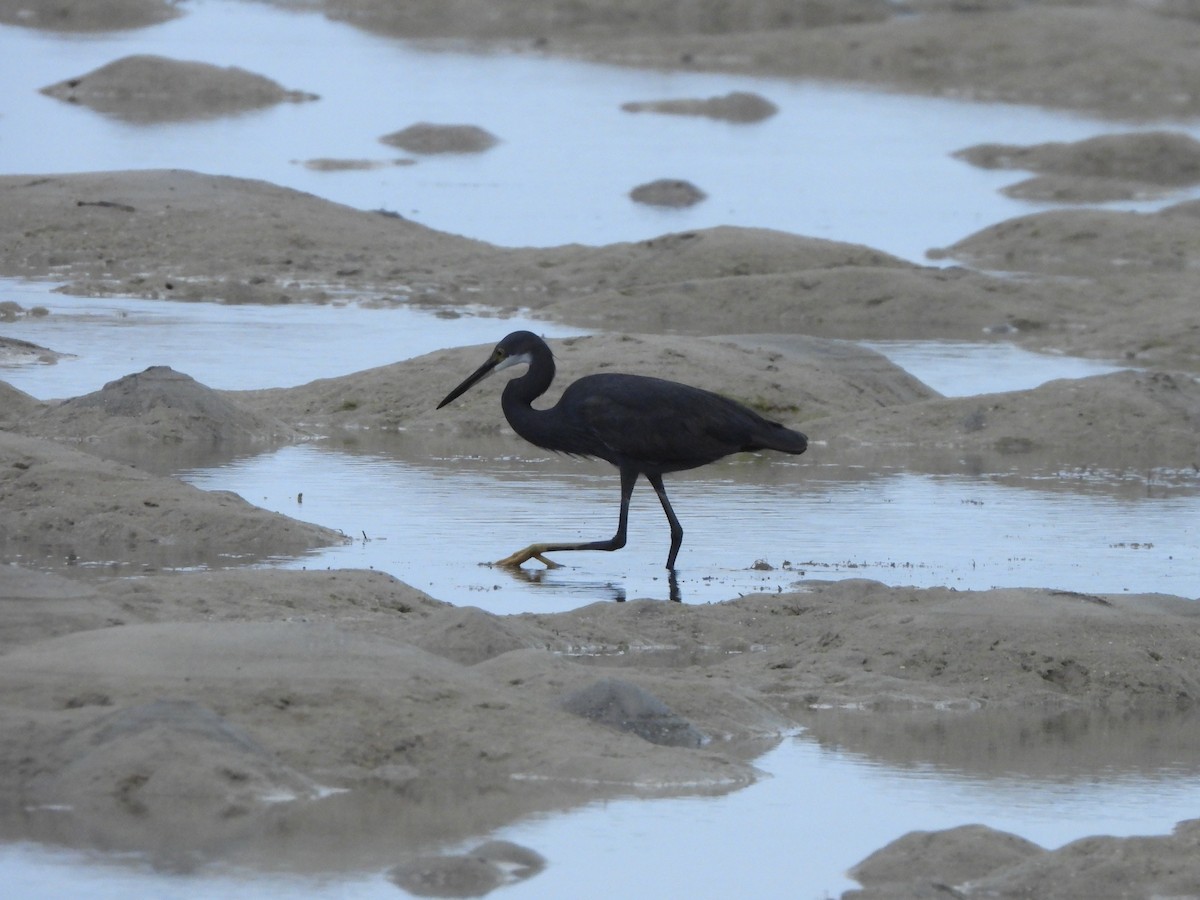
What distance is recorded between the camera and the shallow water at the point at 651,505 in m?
6.88

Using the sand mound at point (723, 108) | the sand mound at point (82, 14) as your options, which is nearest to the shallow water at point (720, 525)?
the sand mound at point (723, 108)

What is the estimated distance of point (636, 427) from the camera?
10734 millimetres

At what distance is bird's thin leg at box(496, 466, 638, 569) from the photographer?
10.5 m

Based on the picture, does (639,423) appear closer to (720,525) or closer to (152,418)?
(720,525)

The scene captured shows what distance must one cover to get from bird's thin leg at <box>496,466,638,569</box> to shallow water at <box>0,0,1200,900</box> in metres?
0.13

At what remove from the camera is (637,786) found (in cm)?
726

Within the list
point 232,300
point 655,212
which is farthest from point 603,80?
point 232,300

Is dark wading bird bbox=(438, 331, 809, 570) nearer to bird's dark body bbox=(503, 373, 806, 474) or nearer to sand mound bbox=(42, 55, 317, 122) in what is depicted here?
bird's dark body bbox=(503, 373, 806, 474)

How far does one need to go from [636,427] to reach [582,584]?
786 mm

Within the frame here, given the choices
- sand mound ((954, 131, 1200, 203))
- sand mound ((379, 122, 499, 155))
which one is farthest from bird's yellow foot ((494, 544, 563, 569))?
sand mound ((379, 122, 499, 155))

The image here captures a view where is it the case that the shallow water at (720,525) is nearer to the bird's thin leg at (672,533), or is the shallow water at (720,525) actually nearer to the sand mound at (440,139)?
the bird's thin leg at (672,533)

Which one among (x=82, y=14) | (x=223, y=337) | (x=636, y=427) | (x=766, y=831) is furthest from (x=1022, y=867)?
(x=82, y=14)

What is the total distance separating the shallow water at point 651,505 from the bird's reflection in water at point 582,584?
0.04m

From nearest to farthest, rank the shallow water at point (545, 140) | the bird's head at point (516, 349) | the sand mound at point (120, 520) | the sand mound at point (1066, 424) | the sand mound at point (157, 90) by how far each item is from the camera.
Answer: the sand mound at point (120, 520) < the bird's head at point (516, 349) < the sand mound at point (1066, 424) < the shallow water at point (545, 140) < the sand mound at point (157, 90)
